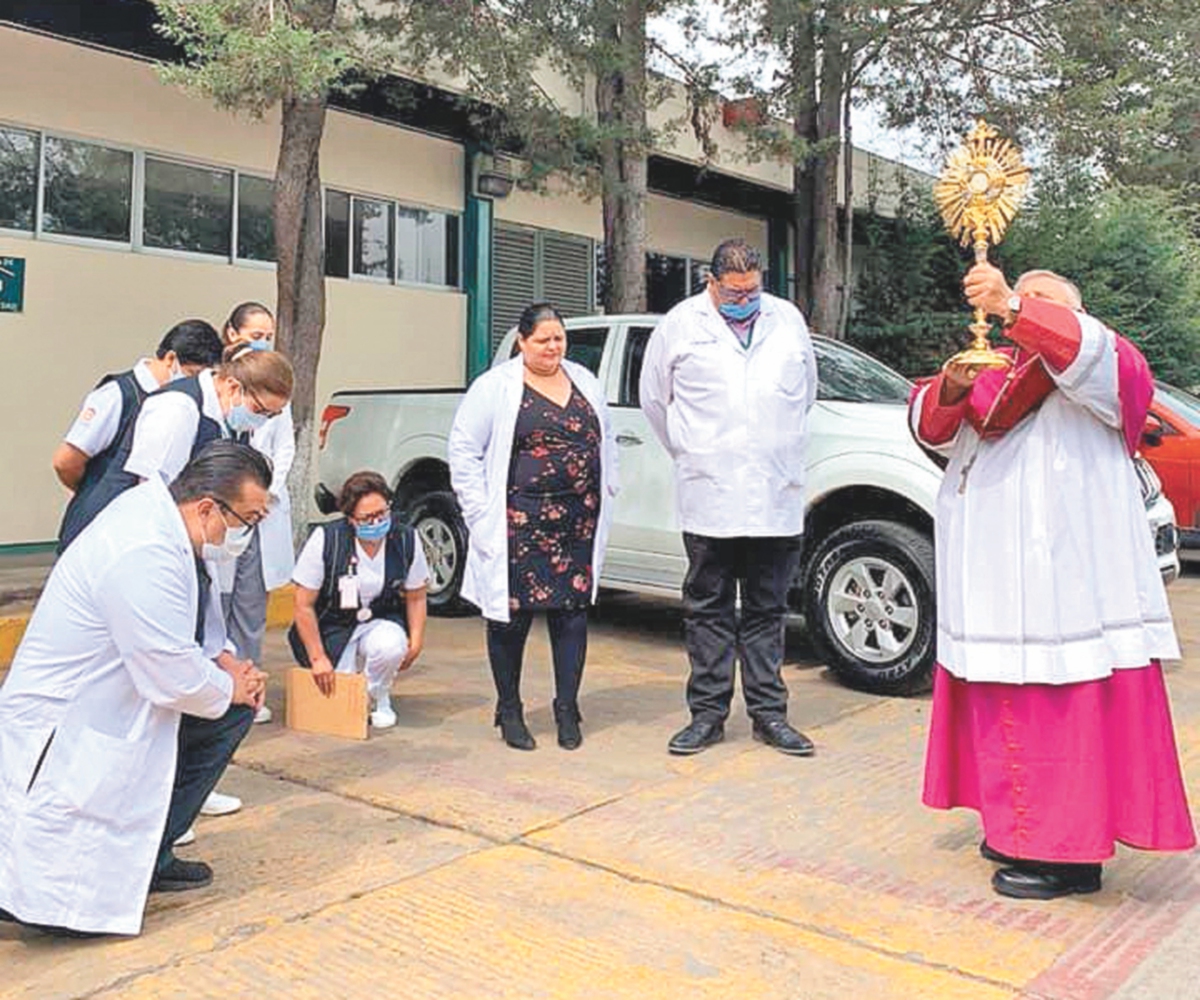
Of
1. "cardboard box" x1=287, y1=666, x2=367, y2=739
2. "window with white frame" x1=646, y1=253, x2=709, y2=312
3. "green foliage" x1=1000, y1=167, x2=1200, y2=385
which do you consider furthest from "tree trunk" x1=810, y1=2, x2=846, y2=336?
"cardboard box" x1=287, y1=666, x2=367, y2=739

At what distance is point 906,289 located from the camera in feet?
53.6

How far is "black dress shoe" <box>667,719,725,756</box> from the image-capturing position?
5098 mm

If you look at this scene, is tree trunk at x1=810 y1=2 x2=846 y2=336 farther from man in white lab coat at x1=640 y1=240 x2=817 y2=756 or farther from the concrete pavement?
the concrete pavement

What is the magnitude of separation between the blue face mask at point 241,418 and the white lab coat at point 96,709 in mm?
1088

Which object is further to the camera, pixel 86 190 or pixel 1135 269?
pixel 1135 269

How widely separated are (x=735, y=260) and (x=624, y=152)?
5.69m

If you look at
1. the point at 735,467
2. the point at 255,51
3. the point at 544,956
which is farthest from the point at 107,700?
the point at 255,51

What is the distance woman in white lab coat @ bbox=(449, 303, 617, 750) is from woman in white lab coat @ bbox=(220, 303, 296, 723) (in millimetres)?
685

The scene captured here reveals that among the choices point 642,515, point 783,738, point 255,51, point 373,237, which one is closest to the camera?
point 783,738

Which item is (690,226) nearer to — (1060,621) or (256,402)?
(256,402)

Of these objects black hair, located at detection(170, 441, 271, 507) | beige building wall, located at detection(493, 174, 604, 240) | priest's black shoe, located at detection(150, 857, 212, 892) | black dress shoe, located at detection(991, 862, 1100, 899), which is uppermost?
beige building wall, located at detection(493, 174, 604, 240)

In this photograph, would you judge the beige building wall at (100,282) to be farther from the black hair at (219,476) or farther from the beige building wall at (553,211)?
the black hair at (219,476)

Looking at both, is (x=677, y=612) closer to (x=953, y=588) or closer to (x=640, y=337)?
(x=640, y=337)

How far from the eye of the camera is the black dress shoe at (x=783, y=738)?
16.8 ft
